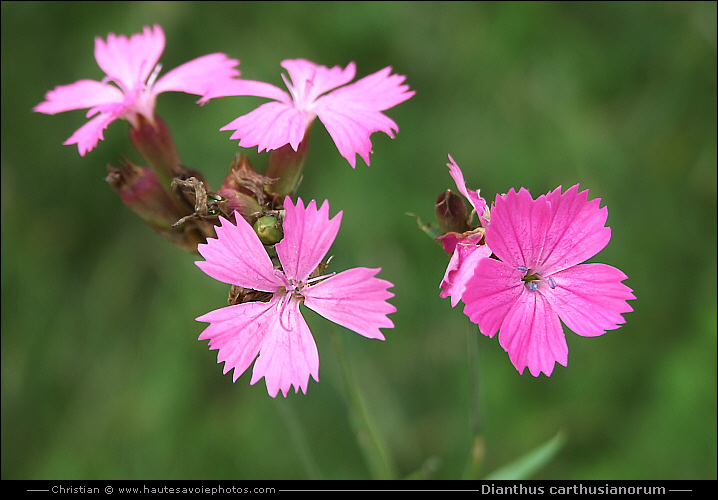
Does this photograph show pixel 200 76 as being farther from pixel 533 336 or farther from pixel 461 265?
pixel 533 336

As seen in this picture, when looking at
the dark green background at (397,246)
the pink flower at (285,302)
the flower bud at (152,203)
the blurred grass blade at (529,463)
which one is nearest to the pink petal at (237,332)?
the pink flower at (285,302)

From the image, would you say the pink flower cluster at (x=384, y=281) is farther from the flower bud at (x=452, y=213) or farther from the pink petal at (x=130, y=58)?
the pink petal at (x=130, y=58)

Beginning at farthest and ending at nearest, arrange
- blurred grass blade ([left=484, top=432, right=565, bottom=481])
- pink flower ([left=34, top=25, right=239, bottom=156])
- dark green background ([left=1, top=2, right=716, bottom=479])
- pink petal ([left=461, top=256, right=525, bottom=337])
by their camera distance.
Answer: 1. dark green background ([left=1, top=2, right=716, bottom=479])
2. blurred grass blade ([left=484, top=432, right=565, bottom=481])
3. pink flower ([left=34, top=25, right=239, bottom=156])
4. pink petal ([left=461, top=256, right=525, bottom=337])

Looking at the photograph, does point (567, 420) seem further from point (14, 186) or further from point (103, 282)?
point (14, 186)

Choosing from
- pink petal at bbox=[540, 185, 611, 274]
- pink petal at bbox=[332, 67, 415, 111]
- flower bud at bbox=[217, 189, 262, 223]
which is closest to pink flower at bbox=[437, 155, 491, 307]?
pink petal at bbox=[540, 185, 611, 274]

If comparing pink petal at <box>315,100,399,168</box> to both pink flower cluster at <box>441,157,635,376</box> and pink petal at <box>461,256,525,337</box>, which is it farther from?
pink petal at <box>461,256,525,337</box>
